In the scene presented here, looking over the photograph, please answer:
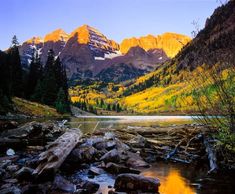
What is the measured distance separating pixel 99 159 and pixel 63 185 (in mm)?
7036

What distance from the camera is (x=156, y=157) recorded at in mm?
23859

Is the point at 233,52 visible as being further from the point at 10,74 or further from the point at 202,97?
the point at 10,74

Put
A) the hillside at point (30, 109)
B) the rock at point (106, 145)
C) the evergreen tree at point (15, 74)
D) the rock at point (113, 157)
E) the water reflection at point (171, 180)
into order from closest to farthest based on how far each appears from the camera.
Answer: the water reflection at point (171, 180), the rock at point (113, 157), the rock at point (106, 145), the hillside at point (30, 109), the evergreen tree at point (15, 74)

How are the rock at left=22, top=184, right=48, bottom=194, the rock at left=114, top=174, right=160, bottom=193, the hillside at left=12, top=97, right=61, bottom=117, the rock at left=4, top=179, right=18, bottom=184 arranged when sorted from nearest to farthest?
the rock at left=22, top=184, right=48, bottom=194 → the rock at left=114, top=174, right=160, bottom=193 → the rock at left=4, top=179, right=18, bottom=184 → the hillside at left=12, top=97, right=61, bottom=117

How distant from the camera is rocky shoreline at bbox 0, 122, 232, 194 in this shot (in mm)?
14836

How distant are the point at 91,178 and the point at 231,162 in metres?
8.36

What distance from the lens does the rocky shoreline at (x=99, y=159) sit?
1484 centimetres

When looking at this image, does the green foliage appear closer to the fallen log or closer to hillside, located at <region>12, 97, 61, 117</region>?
hillside, located at <region>12, 97, 61, 117</region>

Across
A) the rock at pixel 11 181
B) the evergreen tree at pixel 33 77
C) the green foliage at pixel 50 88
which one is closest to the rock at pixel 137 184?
the rock at pixel 11 181

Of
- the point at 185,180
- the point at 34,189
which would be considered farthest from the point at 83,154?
the point at 34,189

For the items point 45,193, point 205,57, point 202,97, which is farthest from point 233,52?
point 45,193

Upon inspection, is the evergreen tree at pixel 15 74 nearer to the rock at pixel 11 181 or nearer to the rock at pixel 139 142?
the rock at pixel 139 142

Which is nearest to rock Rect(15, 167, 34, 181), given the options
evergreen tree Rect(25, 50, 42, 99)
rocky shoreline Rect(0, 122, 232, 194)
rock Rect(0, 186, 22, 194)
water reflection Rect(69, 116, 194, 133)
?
rocky shoreline Rect(0, 122, 232, 194)

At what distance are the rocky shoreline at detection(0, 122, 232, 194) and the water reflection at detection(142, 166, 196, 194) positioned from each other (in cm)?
74
